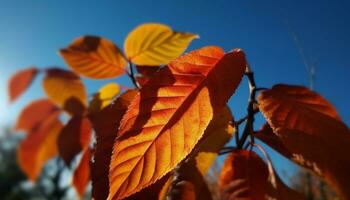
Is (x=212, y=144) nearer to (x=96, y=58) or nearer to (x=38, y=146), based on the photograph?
(x=96, y=58)

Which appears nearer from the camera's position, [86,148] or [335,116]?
[335,116]

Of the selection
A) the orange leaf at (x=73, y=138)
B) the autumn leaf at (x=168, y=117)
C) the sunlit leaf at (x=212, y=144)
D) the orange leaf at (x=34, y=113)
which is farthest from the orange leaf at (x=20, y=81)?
the autumn leaf at (x=168, y=117)

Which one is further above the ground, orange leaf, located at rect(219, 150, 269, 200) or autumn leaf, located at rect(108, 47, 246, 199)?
autumn leaf, located at rect(108, 47, 246, 199)

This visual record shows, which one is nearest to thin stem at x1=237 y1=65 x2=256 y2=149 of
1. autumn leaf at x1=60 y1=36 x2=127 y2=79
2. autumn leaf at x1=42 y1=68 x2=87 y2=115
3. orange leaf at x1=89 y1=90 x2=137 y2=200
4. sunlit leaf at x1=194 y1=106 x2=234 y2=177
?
sunlit leaf at x1=194 y1=106 x2=234 y2=177

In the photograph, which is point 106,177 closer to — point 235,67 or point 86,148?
point 235,67

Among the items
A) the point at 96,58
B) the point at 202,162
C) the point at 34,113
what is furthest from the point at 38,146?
the point at 202,162

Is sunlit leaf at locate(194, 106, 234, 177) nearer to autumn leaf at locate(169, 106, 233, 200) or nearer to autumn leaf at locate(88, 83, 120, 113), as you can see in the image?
autumn leaf at locate(169, 106, 233, 200)

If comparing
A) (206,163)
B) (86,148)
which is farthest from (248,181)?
(86,148)
